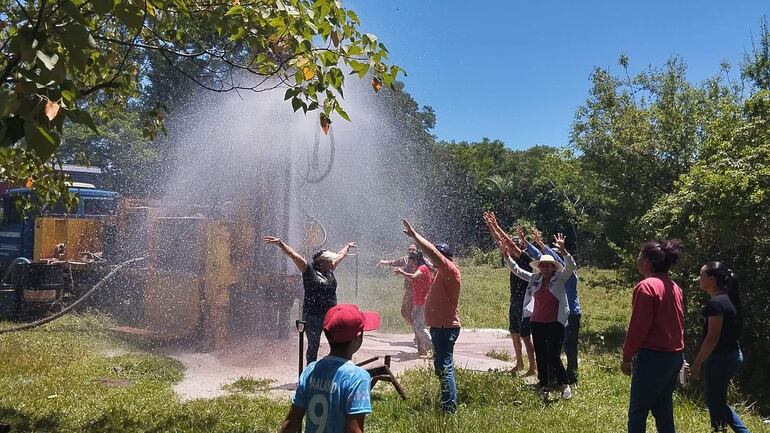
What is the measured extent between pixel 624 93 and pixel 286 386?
36.9ft

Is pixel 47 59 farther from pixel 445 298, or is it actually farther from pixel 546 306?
pixel 546 306

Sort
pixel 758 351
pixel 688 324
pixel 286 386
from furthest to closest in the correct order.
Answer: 1. pixel 688 324
2. pixel 758 351
3. pixel 286 386

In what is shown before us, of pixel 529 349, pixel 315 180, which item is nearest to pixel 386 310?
pixel 315 180

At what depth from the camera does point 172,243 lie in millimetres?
10469

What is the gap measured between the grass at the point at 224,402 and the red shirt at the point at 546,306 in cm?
77

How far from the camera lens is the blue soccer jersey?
2875 millimetres

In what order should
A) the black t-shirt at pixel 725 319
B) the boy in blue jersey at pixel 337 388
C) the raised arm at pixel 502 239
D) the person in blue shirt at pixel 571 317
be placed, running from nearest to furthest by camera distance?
the boy in blue jersey at pixel 337 388 < the black t-shirt at pixel 725 319 < the person in blue shirt at pixel 571 317 < the raised arm at pixel 502 239

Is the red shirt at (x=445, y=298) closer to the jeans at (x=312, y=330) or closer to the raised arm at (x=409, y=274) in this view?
the jeans at (x=312, y=330)

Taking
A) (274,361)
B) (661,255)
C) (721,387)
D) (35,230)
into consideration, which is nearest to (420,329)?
(274,361)

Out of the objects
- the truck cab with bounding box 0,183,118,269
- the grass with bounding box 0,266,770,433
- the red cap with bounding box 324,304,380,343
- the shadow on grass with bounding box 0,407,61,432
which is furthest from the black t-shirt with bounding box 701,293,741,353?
the truck cab with bounding box 0,183,118,269

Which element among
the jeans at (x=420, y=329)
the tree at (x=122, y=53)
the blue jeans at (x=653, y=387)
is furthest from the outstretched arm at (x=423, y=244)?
the jeans at (x=420, y=329)

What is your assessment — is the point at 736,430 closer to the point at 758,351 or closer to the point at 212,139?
the point at 758,351

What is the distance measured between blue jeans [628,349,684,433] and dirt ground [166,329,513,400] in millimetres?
2981

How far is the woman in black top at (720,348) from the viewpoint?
16.1 ft
